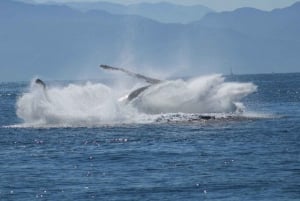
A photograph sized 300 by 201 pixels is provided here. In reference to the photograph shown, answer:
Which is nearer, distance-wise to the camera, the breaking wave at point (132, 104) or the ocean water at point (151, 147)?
the ocean water at point (151, 147)

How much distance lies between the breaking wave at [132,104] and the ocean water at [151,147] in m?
0.10

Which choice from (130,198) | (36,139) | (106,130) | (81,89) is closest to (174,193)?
(130,198)

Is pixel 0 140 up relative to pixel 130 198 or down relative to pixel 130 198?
up

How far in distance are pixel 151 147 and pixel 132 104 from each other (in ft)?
73.7

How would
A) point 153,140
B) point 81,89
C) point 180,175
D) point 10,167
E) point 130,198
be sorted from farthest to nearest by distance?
point 81,89 → point 153,140 → point 10,167 → point 180,175 → point 130,198

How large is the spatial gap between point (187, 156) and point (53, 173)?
8554mm

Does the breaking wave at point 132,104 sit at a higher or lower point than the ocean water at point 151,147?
higher

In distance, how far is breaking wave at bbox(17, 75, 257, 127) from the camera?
241 feet

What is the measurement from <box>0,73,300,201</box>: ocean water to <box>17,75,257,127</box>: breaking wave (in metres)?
0.10

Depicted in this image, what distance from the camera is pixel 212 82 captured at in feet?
269

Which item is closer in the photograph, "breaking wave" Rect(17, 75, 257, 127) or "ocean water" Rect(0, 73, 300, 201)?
"ocean water" Rect(0, 73, 300, 201)

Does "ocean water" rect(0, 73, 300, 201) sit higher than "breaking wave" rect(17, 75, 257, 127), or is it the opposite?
"breaking wave" rect(17, 75, 257, 127)

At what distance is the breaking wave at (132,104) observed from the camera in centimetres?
7344

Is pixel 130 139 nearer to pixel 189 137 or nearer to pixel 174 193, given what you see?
pixel 189 137
